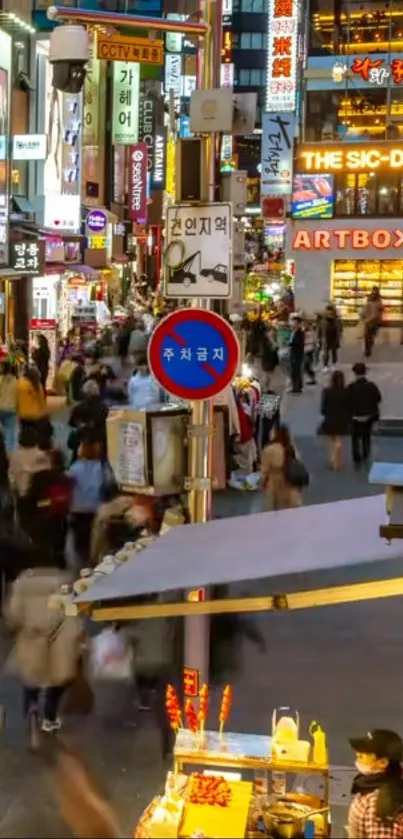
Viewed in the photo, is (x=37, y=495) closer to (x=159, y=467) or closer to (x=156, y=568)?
(x=159, y=467)

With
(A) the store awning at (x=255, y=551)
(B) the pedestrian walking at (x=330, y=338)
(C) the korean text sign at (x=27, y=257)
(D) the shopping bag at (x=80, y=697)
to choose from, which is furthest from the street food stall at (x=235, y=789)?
(B) the pedestrian walking at (x=330, y=338)

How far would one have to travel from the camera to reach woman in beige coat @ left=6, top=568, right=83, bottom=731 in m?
7.61

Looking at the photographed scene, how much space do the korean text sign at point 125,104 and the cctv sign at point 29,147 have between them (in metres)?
16.7

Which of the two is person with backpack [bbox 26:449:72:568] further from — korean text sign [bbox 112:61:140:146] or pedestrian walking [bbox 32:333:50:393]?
korean text sign [bbox 112:61:140:146]

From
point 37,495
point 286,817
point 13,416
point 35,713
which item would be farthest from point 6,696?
point 13,416

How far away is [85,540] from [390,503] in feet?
23.3

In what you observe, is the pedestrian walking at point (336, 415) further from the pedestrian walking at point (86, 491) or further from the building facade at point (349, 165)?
the building facade at point (349, 165)

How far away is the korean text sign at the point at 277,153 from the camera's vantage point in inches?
1142

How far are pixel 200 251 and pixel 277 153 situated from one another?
23506 mm

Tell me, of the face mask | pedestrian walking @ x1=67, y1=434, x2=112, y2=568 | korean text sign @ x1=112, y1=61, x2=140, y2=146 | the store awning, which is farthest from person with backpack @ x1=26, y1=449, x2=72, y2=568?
korean text sign @ x1=112, y1=61, x2=140, y2=146

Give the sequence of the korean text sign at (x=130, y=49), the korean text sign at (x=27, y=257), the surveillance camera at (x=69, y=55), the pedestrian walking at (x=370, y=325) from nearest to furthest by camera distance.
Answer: the surveillance camera at (x=69, y=55) < the korean text sign at (x=130, y=49) < the korean text sign at (x=27, y=257) < the pedestrian walking at (x=370, y=325)

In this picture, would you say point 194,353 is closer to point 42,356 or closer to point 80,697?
point 80,697

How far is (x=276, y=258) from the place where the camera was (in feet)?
299

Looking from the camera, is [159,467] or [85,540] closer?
[159,467]
